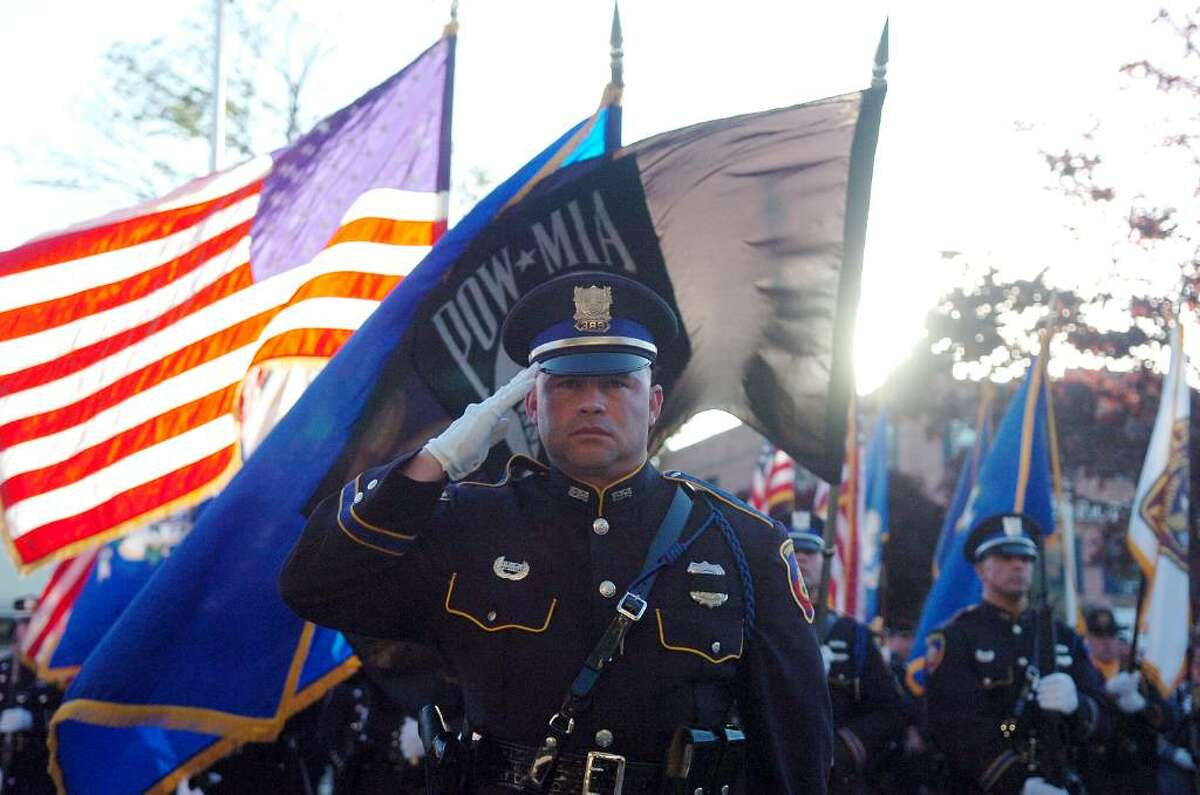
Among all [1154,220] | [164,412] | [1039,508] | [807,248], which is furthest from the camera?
[1154,220]

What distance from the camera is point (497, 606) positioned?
343 centimetres

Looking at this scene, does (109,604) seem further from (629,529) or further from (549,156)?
(629,529)

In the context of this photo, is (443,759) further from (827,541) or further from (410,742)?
(410,742)

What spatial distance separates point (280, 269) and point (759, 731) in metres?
3.54

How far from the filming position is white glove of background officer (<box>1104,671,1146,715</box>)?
9695mm

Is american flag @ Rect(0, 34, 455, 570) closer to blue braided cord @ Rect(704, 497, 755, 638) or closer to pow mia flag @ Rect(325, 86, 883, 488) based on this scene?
pow mia flag @ Rect(325, 86, 883, 488)

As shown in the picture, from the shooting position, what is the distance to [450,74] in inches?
246

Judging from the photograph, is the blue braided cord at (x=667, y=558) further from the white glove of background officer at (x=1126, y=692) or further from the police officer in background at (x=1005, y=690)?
the white glove of background officer at (x=1126, y=692)

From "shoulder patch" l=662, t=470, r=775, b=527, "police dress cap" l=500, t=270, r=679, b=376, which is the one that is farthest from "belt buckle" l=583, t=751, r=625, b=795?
"police dress cap" l=500, t=270, r=679, b=376

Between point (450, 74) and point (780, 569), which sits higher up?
point (450, 74)

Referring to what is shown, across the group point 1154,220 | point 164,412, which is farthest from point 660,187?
point 1154,220

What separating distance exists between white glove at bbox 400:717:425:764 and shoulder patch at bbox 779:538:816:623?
5.64 meters

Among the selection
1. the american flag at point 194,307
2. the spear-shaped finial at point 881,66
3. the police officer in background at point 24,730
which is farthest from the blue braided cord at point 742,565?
the police officer in background at point 24,730

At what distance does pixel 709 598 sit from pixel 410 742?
601cm
